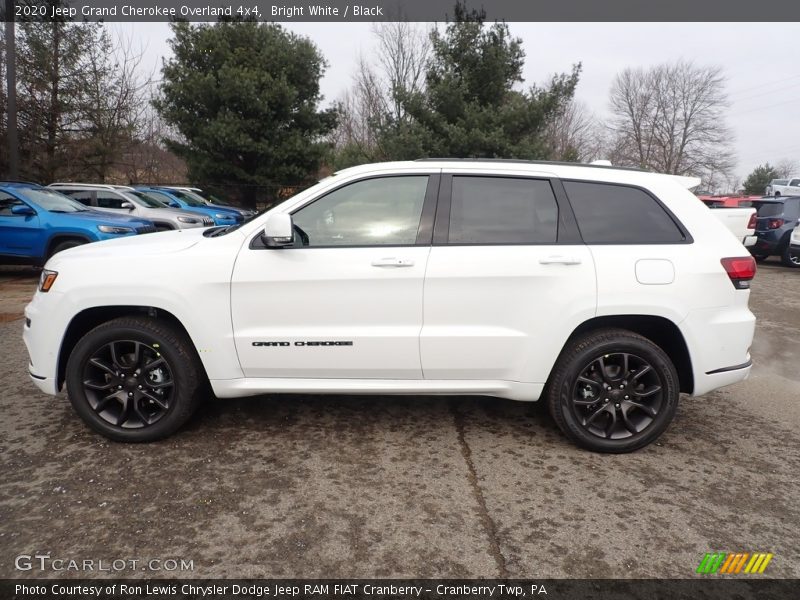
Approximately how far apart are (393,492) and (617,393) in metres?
1.50

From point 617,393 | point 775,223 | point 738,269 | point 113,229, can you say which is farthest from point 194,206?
point 775,223

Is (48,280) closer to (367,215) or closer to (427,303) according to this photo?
(367,215)

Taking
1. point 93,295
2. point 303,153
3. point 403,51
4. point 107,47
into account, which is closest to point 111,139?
point 107,47

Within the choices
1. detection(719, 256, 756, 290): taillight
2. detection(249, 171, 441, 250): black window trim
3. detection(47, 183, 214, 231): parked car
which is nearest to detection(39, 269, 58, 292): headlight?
detection(249, 171, 441, 250): black window trim

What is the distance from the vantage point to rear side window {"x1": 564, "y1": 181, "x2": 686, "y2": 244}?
3244 mm

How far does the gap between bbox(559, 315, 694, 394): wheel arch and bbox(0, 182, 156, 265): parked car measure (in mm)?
8256

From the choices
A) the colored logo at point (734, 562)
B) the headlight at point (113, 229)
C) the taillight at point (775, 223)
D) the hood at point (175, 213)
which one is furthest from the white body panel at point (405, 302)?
the taillight at point (775, 223)

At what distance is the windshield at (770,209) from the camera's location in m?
12.9

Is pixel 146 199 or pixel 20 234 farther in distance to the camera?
pixel 146 199

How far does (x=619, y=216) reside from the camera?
329 centimetres

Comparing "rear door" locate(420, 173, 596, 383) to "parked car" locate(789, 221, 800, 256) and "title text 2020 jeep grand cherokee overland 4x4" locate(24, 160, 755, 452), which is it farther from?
"parked car" locate(789, 221, 800, 256)

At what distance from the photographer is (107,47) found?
20828 millimetres

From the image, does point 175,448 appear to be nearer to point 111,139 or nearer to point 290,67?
point 290,67

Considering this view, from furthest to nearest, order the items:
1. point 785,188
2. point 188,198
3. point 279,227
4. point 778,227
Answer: point 785,188
point 188,198
point 778,227
point 279,227
